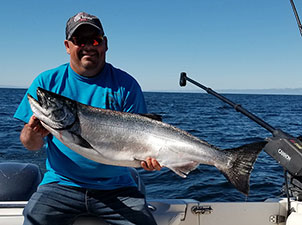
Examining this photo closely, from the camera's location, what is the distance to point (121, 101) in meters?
3.25

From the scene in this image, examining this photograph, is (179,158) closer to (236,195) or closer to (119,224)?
(119,224)

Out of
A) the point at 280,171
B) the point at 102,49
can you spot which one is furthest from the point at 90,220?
the point at 280,171

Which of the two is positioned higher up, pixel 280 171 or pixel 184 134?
pixel 184 134

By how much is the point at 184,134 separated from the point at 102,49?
1.24m

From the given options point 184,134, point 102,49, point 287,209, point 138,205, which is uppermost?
point 102,49

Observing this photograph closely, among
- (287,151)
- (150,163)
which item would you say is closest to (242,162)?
(150,163)

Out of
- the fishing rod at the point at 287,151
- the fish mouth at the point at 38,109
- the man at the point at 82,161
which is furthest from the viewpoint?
the fishing rod at the point at 287,151

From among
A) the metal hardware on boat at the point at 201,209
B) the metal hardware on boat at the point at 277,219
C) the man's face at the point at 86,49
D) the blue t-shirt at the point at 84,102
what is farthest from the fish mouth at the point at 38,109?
the metal hardware on boat at the point at 277,219

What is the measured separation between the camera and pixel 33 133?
2.92 meters

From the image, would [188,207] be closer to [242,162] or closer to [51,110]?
[242,162]

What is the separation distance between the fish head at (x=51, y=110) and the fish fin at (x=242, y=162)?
152 centimetres

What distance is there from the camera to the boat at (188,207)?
3848mm

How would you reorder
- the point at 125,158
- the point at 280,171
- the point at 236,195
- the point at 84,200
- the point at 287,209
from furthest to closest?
1. the point at 280,171
2. the point at 236,195
3. the point at 287,209
4. the point at 84,200
5. the point at 125,158

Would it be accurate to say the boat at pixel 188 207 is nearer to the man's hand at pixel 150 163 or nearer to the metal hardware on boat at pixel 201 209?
the metal hardware on boat at pixel 201 209
